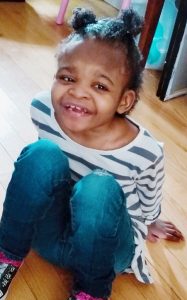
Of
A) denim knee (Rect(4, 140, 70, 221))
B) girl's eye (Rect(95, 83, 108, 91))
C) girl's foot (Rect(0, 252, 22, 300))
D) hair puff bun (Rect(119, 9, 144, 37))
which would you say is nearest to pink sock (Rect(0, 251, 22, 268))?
girl's foot (Rect(0, 252, 22, 300))

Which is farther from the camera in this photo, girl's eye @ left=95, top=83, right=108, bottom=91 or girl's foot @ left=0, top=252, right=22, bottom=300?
girl's foot @ left=0, top=252, right=22, bottom=300

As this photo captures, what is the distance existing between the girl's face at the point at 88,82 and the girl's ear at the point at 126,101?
1 cm

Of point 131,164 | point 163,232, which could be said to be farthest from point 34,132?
point 131,164

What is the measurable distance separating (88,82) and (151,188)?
0.25m

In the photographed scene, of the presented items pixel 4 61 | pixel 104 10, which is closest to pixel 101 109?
pixel 4 61

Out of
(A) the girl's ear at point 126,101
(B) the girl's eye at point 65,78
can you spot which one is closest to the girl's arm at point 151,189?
(A) the girl's ear at point 126,101

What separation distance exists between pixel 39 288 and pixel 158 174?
35 cm

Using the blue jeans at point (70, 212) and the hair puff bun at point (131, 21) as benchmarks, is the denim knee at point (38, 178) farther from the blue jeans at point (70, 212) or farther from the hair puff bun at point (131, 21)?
the hair puff bun at point (131, 21)

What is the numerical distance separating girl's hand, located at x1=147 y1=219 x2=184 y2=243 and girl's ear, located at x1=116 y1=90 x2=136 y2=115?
0.37 metres

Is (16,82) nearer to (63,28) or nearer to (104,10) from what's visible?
(63,28)

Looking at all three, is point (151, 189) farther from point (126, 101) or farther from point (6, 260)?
point (6, 260)

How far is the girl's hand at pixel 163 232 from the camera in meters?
1.10

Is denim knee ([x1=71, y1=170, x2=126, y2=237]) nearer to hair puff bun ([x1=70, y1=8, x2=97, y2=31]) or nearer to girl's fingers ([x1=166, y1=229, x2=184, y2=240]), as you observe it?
hair puff bun ([x1=70, y1=8, x2=97, y2=31])

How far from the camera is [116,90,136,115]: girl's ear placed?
809 millimetres
